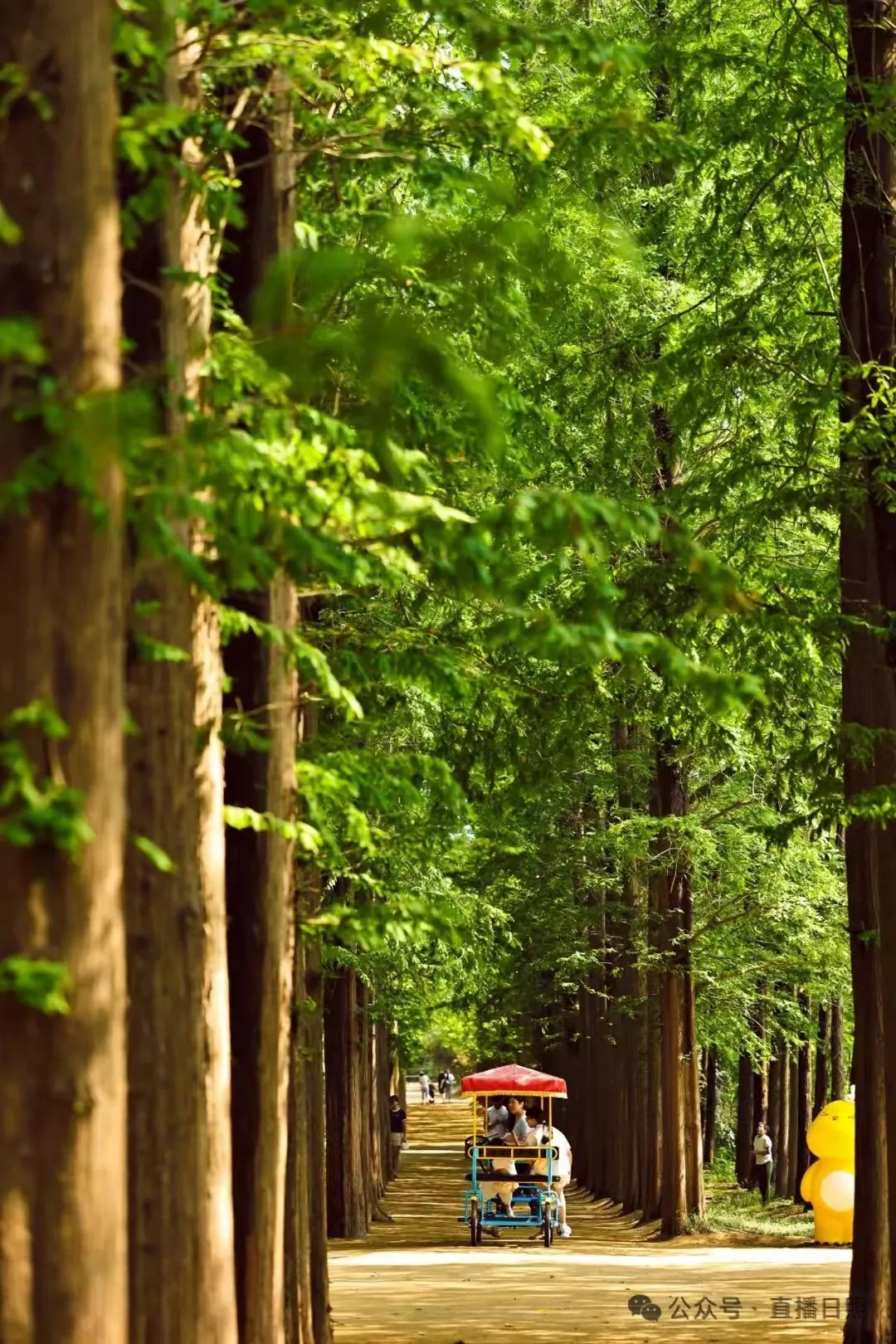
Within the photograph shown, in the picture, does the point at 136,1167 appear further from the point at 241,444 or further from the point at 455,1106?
the point at 455,1106

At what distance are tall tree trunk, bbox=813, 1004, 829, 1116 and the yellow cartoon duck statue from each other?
1346 cm

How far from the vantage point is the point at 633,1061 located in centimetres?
3866

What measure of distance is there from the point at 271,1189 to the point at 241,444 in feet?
15.4

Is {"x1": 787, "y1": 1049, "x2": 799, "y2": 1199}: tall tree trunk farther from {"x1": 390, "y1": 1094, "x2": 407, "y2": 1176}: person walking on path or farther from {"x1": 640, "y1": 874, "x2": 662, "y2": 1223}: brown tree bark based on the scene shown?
{"x1": 390, "y1": 1094, "x2": 407, "y2": 1176}: person walking on path

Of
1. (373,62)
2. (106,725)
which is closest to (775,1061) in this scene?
(373,62)

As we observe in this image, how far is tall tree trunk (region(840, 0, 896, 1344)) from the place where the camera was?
13.4 metres

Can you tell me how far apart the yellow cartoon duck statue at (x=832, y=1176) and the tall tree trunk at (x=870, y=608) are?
44.1 feet

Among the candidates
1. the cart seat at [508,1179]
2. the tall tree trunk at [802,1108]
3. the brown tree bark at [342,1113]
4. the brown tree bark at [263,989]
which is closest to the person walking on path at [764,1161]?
the tall tree trunk at [802,1108]

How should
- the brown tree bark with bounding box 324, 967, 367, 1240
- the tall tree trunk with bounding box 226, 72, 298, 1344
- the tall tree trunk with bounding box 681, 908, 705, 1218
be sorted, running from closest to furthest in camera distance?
1. the tall tree trunk with bounding box 226, 72, 298, 1344
2. the brown tree bark with bounding box 324, 967, 367, 1240
3. the tall tree trunk with bounding box 681, 908, 705, 1218

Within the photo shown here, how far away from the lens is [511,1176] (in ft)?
90.9

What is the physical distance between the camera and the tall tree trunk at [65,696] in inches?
205

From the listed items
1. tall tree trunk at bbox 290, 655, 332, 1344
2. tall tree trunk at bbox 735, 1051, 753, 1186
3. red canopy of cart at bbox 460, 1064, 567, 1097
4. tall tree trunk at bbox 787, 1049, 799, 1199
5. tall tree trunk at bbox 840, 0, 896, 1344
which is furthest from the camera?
tall tree trunk at bbox 735, 1051, 753, 1186

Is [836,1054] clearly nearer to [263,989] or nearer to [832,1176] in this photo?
[832,1176]

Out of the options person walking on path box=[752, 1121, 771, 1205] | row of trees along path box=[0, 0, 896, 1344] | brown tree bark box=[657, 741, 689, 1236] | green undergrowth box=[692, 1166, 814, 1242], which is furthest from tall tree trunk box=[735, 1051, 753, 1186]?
row of trees along path box=[0, 0, 896, 1344]
